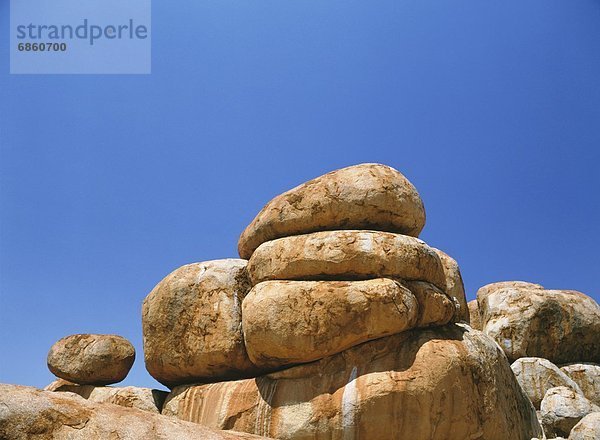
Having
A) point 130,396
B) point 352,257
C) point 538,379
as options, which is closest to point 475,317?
point 538,379

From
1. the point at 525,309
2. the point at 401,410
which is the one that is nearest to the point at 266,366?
Result: the point at 401,410

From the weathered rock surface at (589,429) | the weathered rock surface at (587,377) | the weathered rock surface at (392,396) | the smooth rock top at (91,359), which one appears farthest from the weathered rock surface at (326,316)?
the weathered rock surface at (587,377)

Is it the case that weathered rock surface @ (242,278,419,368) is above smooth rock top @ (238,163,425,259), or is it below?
below

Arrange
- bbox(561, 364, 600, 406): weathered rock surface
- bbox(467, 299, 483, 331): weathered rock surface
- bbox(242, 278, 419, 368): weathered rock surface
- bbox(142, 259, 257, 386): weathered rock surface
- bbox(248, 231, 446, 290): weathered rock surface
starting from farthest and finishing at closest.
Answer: bbox(467, 299, 483, 331): weathered rock surface, bbox(561, 364, 600, 406): weathered rock surface, bbox(142, 259, 257, 386): weathered rock surface, bbox(248, 231, 446, 290): weathered rock surface, bbox(242, 278, 419, 368): weathered rock surface

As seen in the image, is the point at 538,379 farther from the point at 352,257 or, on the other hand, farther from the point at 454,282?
the point at 352,257

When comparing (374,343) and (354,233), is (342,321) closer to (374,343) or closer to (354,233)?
(374,343)

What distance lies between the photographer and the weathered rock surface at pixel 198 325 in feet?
45.9

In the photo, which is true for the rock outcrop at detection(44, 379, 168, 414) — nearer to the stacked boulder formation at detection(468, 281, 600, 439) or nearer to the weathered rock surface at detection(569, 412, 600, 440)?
the weathered rock surface at detection(569, 412, 600, 440)

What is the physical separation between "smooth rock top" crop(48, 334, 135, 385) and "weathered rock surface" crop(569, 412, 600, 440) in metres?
11.6

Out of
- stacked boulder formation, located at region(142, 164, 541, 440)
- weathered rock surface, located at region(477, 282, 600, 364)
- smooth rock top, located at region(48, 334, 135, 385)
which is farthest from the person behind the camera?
weathered rock surface, located at region(477, 282, 600, 364)

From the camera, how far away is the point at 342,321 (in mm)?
12055

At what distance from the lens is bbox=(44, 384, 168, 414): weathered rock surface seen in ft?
50.1

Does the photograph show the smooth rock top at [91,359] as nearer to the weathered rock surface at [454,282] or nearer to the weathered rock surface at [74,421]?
the weathered rock surface at [454,282]

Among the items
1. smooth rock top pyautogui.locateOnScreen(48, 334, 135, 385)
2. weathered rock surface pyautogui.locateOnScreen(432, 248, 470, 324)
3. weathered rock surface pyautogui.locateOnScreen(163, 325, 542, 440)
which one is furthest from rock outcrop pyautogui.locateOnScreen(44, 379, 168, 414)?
weathered rock surface pyautogui.locateOnScreen(432, 248, 470, 324)
